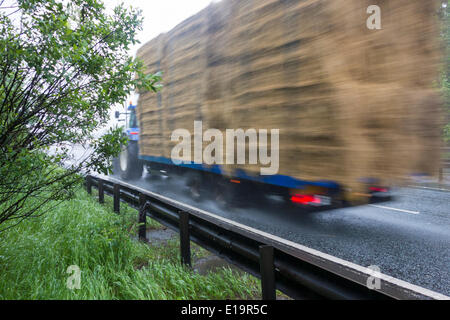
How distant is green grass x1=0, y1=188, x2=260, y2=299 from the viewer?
2.59 meters

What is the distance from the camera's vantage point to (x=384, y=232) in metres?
4.82

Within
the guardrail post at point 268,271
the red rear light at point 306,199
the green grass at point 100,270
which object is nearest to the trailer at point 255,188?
the red rear light at point 306,199

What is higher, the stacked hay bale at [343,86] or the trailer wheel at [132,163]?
the stacked hay bale at [343,86]

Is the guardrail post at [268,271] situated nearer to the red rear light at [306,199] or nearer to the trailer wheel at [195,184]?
the red rear light at [306,199]

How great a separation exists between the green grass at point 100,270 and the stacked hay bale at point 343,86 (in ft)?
6.11

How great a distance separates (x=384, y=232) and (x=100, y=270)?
4.35m

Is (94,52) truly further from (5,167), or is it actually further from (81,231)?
(81,231)

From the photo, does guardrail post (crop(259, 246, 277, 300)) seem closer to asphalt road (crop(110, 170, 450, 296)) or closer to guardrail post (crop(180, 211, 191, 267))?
guardrail post (crop(180, 211, 191, 267))

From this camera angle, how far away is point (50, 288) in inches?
99.2

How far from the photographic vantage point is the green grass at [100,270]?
259 cm

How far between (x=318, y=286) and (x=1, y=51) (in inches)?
115

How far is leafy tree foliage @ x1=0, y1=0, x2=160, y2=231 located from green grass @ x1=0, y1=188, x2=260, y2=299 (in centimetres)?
60

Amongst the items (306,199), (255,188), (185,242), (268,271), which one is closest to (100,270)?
(185,242)
